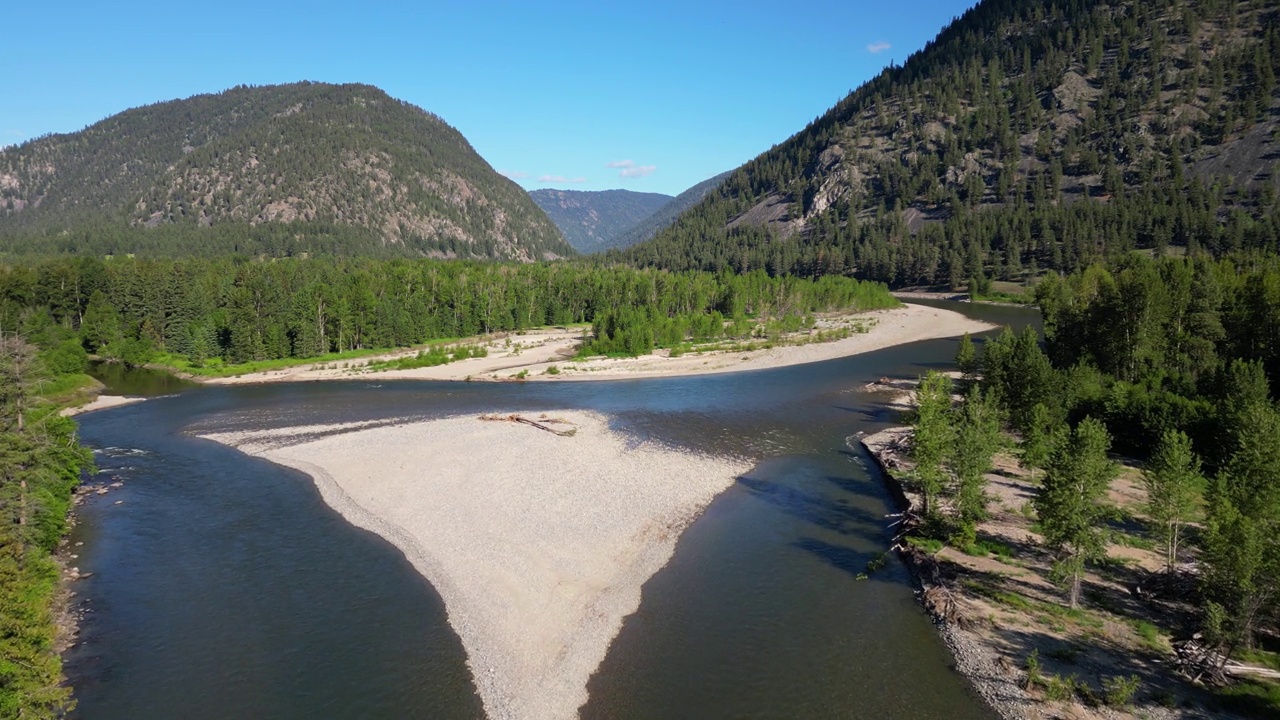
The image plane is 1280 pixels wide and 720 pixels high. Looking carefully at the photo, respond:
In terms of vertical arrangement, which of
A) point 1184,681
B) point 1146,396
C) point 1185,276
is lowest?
point 1184,681

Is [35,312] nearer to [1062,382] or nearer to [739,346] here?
[739,346]

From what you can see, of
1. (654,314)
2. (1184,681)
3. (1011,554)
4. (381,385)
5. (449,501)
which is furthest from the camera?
(654,314)

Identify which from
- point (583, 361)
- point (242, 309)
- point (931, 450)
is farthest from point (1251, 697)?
point (242, 309)

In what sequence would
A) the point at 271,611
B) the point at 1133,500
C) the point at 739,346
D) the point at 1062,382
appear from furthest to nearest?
the point at 739,346
the point at 1062,382
the point at 1133,500
the point at 271,611

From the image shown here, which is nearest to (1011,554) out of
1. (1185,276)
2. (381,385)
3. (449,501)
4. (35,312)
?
(449,501)

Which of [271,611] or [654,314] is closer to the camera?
[271,611]

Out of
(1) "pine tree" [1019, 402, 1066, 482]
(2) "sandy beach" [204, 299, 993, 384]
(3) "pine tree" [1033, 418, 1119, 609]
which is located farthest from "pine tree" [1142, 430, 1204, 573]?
(2) "sandy beach" [204, 299, 993, 384]

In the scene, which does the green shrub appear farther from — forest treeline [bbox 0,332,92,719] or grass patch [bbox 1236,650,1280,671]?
forest treeline [bbox 0,332,92,719]
